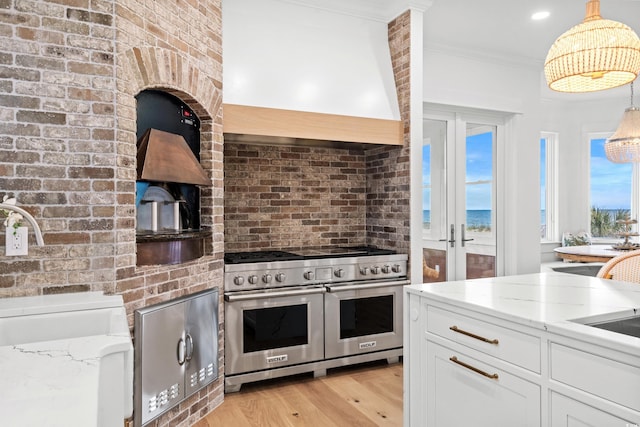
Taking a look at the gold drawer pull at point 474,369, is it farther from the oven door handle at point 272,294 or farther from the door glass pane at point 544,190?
the door glass pane at point 544,190

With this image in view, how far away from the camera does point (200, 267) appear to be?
2838 millimetres

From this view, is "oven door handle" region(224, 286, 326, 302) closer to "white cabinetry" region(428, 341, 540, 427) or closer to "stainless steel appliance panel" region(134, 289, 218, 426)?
"stainless steel appliance panel" region(134, 289, 218, 426)

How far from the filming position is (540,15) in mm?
3795

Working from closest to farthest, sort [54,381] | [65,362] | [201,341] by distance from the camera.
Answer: [54,381] < [65,362] < [201,341]

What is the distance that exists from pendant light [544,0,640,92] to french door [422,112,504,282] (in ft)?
6.40

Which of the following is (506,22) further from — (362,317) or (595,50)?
(362,317)

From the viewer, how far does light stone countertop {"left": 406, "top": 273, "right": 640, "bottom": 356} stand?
1363mm

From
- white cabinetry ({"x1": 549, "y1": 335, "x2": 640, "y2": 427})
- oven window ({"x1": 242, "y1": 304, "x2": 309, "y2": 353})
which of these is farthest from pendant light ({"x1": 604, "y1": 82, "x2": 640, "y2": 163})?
white cabinetry ({"x1": 549, "y1": 335, "x2": 640, "y2": 427})

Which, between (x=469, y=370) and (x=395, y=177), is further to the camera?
(x=395, y=177)

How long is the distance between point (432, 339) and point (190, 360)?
1.54 metres

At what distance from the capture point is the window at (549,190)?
675 cm

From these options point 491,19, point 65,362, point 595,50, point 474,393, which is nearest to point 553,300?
point 474,393

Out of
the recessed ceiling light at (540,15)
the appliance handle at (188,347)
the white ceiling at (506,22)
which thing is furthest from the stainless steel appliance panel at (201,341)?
the recessed ceiling light at (540,15)

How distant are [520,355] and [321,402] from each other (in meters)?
1.78
